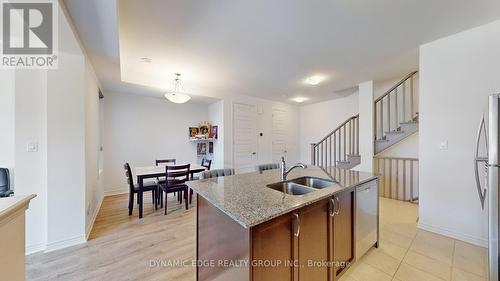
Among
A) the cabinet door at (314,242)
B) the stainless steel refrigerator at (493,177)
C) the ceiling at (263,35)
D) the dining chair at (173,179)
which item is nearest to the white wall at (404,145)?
the ceiling at (263,35)

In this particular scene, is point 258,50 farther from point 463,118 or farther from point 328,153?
point 328,153

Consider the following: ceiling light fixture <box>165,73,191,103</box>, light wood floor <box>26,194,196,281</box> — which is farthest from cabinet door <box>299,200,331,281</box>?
ceiling light fixture <box>165,73,191,103</box>

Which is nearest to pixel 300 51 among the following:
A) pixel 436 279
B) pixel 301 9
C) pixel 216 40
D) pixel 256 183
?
pixel 301 9

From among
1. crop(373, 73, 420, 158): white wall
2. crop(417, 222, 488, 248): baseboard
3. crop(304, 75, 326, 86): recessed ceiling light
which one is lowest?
crop(417, 222, 488, 248): baseboard

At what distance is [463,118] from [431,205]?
4.02 feet

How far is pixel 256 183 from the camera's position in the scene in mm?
1822

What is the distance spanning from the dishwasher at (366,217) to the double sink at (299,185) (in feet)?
1.10

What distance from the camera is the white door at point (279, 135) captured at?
6.15m

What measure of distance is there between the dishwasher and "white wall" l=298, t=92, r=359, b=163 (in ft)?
12.4

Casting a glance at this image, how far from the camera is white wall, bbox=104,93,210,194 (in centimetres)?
443

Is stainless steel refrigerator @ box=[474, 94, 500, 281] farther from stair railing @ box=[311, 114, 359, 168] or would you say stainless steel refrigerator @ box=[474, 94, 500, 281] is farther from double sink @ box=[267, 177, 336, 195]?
stair railing @ box=[311, 114, 359, 168]

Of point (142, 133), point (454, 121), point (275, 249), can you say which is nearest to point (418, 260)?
point (454, 121)

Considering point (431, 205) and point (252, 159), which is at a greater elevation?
point (252, 159)

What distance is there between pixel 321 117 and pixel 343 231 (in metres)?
4.96
